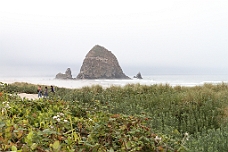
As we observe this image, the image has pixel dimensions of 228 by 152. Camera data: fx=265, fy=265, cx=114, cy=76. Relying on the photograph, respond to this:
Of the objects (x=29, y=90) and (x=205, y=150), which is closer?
(x=205, y=150)

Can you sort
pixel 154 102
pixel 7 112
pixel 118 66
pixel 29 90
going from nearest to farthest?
1. pixel 7 112
2. pixel 154 102
3. pixel 29 90
4. pixel 118 66

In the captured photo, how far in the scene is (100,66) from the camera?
6444 cm

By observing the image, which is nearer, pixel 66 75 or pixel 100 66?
pixel 66 75

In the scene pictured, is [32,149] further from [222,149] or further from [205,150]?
[222,149]

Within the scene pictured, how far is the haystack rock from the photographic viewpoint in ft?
208

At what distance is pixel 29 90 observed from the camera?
16.4 meters

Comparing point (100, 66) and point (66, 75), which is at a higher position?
point (100, 66)

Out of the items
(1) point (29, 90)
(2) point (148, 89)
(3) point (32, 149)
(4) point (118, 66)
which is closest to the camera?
(3) point (32, 149)

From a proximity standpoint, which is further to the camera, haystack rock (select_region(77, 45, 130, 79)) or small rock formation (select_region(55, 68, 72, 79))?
haystack rock (select_region(77, 45, 130, 79))

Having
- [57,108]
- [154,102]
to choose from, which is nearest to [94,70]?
[154,102]

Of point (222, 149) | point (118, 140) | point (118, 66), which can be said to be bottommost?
point (222, 149)

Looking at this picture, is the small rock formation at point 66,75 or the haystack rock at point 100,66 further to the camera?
the haystack rock at point 100,66

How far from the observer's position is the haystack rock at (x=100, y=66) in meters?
63.4

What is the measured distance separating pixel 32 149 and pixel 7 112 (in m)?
1.45
